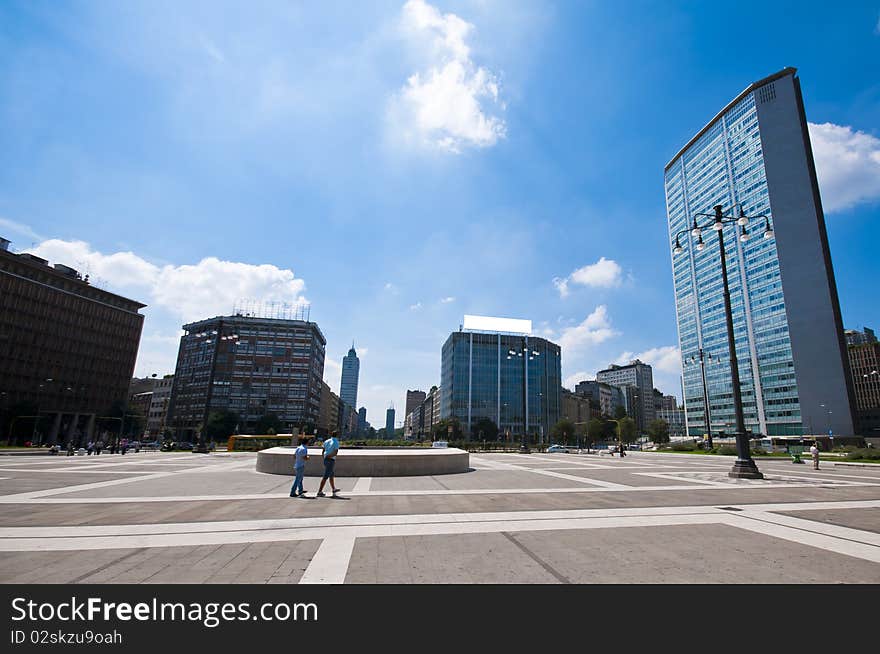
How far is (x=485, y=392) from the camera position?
393 feet

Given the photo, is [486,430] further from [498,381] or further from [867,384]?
[867,384]

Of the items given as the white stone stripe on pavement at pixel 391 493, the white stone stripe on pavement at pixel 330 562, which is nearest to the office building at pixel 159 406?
the white stone stripe on pavement at pixel 391 493

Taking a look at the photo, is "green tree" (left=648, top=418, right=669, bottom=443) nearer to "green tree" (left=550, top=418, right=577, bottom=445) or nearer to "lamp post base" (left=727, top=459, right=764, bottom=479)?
"green tree" (left=550, top=418, right=577, bottom=445)

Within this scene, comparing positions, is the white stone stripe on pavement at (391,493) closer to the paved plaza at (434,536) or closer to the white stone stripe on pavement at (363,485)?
the paved plaza at (434,536)

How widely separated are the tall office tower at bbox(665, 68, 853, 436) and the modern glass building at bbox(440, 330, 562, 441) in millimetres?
44358

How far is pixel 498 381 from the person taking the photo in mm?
121000

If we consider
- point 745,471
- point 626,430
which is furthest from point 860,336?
point 745,471

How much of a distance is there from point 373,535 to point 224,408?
349ft

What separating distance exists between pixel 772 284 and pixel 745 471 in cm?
10420

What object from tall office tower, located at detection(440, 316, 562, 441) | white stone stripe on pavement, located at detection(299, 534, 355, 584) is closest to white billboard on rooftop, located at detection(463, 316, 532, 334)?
tall office tower, located at detection(440, 316, 562, 441)

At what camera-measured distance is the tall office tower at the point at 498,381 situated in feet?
387

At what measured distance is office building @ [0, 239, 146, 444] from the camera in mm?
72562

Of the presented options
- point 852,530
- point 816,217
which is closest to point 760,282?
point 816,217
